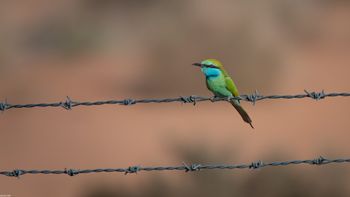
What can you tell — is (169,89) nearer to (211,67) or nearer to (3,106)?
(211,67)

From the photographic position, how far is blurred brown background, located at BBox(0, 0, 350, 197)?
31.2ft

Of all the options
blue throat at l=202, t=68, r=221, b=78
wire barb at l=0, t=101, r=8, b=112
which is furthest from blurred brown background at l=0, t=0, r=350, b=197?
wire barb at l=0, t=101, r=8, b=112

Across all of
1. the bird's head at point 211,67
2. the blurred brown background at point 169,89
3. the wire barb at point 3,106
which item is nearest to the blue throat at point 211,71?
the bird's head at point 211,67

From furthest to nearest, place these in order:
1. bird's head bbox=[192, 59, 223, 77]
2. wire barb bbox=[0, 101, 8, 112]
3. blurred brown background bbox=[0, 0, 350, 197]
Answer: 1. blurred brown background bbox=[0, 0, 350, 197]
2. bird's head bbox=[192, 59, 223, 77]
3. wire barb bbox=[0, 101, 8, 112]

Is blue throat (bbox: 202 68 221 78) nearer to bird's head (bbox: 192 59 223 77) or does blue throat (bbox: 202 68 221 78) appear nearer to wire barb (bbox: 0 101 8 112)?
bird's head (bbox: 192 59 223 77)

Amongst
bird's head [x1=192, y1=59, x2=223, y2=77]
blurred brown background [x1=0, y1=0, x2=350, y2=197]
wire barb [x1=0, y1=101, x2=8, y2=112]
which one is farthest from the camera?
blurred brown background [x1=0, y1=0, x2=350, y2=197]

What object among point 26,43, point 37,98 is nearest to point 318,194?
point 37,98

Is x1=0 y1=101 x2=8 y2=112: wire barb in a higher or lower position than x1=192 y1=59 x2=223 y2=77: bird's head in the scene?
lower

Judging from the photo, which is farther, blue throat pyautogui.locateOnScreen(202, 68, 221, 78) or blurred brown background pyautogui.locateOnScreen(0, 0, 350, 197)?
blurred brown background pyautogui.locateOnScreen(0, 0, 350, 197)

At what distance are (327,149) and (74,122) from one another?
3.41m

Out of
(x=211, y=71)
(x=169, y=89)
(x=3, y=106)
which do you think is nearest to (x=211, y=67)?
(x=211, y=71)

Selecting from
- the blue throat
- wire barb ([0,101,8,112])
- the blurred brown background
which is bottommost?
wire barb ([0,101,8,112])

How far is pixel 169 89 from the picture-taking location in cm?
1342

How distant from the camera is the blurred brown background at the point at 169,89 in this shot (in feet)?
31.2
